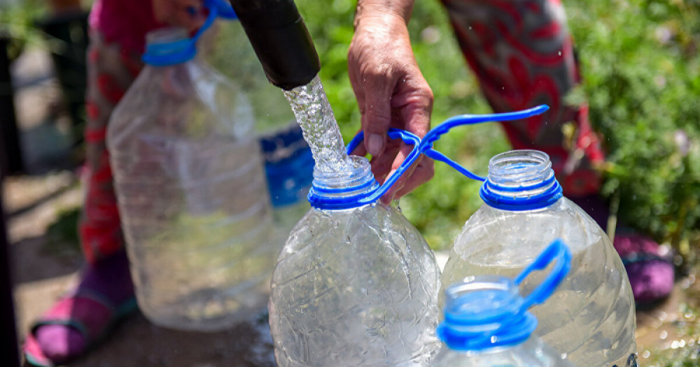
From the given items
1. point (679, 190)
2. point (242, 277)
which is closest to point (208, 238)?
point (242, 277)

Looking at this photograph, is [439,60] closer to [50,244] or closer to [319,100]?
[50,244]

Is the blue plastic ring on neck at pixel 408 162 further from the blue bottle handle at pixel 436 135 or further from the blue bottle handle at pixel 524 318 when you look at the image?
the blue bottle handle at pixel 524 318

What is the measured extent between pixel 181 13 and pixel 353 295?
1.47 metres

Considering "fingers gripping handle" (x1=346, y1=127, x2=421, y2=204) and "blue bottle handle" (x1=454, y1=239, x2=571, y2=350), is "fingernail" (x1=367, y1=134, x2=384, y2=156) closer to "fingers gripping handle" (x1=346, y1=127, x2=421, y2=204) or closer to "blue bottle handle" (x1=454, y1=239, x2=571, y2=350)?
"fingers gripping handle" (x1=346, y1=127, x2=421, y2=204)

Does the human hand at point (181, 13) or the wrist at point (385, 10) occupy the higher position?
the wrist at point (385, 10)

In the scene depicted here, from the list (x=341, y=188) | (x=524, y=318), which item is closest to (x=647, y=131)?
(x=341, y=188)

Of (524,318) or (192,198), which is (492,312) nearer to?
(524,318)

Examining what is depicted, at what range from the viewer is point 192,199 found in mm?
2469

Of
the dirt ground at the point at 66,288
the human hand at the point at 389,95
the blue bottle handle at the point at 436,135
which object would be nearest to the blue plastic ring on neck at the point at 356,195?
the blue bottle handle at the point at 436,135

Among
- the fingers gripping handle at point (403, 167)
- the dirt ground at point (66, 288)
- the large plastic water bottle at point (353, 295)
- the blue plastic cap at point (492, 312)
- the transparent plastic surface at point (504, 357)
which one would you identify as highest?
the blue plastic cap at point (492, 312)

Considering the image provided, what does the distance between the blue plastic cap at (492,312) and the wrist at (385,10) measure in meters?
0.83

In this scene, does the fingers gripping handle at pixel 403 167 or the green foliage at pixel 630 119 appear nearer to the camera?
the fingers gripping handle at pixel 403 167

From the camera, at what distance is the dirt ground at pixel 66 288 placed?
7.02 ft

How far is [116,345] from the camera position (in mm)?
2533
